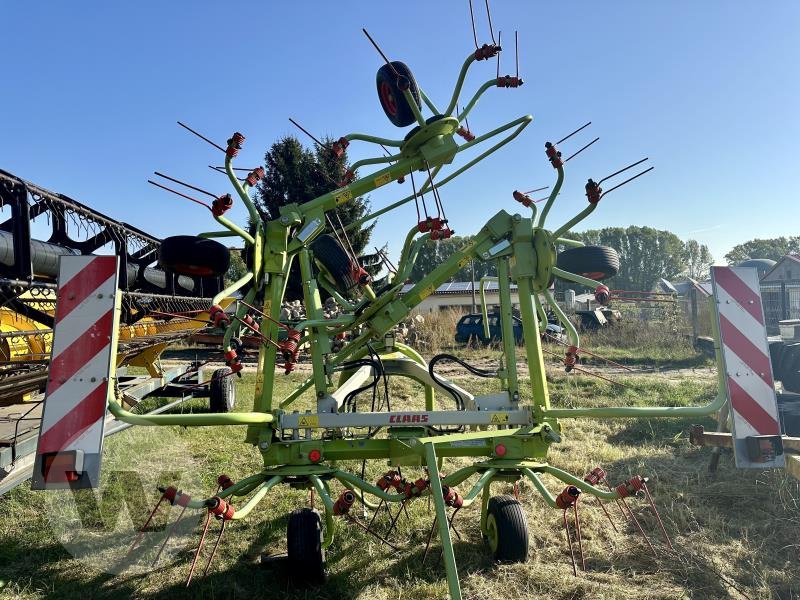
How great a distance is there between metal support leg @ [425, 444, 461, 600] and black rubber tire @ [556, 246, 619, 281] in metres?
1.41

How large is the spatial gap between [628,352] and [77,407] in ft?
47.3

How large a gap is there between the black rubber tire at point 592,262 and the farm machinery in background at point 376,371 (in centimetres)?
1

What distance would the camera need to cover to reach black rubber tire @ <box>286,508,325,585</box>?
2670mm

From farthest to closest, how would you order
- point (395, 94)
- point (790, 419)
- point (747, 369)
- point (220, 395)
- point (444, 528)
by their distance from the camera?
1. point (220, 395)
2. point (790, 419)
3. point (395, 94)
4. point (747, 369)
5. point (444, 528)

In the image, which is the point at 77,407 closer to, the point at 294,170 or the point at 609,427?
the point at 609,427

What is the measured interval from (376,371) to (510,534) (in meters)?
1.21

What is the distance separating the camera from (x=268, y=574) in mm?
2922

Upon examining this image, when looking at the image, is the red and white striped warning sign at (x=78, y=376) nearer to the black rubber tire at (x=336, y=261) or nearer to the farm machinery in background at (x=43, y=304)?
the farm machinery in background at (x=43, y=304)

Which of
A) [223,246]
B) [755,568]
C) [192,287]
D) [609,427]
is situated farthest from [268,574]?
[192,287]

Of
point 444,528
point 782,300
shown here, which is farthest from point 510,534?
point 782,300

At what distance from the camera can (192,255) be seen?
298 centimetres

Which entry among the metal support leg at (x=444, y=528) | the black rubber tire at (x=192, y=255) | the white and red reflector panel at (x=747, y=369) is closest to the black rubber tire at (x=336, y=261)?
the black rubber tire at (x=192, y=255)

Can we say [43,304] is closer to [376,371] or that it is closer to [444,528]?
[376,371]

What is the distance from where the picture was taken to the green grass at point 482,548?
108 inches
